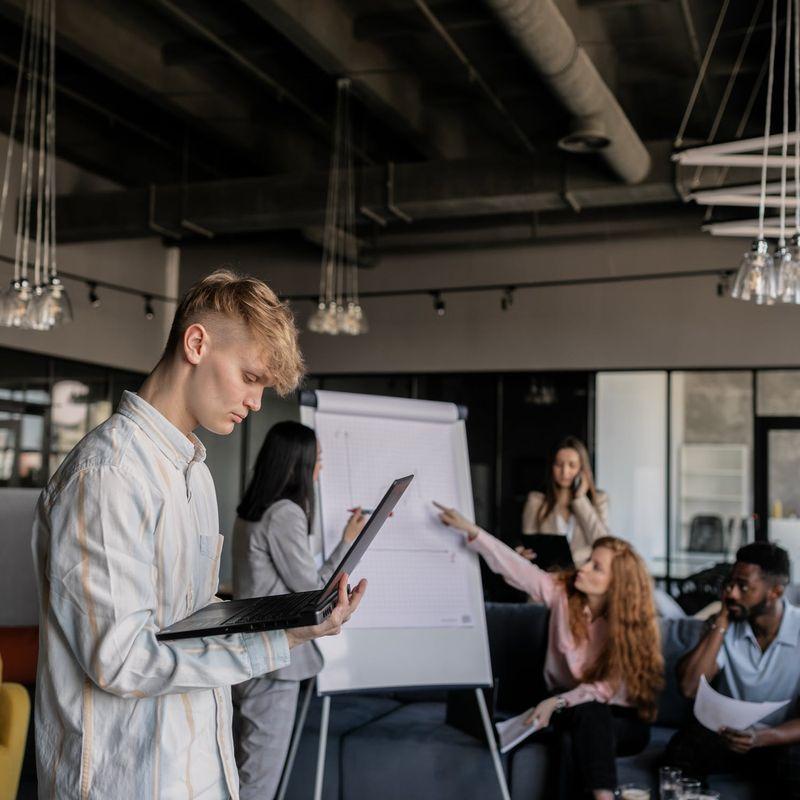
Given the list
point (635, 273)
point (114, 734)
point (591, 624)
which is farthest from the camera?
point (635, 273)

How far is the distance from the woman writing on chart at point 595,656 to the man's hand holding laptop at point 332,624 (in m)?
2.33

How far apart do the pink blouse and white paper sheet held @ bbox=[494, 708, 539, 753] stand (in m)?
0.18

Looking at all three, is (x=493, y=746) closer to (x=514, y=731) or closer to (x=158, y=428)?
(x=514, y=731)

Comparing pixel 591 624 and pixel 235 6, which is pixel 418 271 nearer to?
pixel 235 6

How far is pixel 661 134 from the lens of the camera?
333 inches

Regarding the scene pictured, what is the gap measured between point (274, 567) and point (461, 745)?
1173 millimetres

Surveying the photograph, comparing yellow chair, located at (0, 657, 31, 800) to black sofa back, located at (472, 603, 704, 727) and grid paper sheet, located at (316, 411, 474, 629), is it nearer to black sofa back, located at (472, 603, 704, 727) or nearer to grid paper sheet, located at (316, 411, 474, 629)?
grid paper sheet, located at (316, 411, 474, 629)

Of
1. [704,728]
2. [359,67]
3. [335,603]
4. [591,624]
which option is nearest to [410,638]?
[591,624]

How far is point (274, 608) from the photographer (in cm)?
151

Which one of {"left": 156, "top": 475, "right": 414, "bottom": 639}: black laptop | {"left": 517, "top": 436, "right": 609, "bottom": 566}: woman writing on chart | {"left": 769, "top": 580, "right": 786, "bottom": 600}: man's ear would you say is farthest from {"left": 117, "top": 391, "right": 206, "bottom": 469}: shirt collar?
{"left": 517, "top": 436, "right": 609, "bottom": 566}: woman writing on chart

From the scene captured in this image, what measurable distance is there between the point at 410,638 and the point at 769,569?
1341 mm

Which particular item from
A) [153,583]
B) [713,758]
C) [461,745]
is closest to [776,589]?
[713,758]

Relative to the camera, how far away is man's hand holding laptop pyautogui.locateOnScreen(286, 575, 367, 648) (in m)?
1.48

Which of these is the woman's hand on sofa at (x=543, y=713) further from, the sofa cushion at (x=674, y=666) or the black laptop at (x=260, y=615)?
the black laptop at (x=260, y=615)
